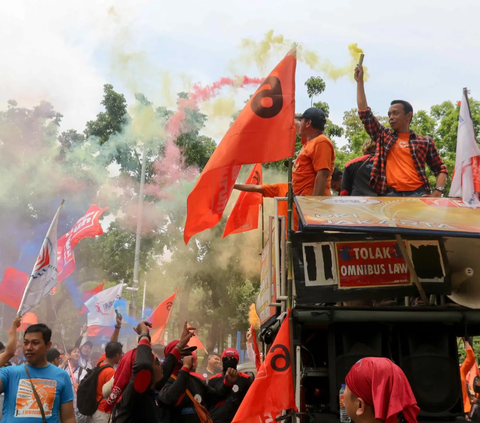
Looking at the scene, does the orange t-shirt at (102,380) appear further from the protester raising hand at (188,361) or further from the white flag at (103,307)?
the white flag at (103,307)

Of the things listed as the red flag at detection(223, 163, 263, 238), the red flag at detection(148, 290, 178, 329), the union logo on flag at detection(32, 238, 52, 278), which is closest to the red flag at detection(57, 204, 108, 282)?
the red flag at detection(148, 290, 178, 329)

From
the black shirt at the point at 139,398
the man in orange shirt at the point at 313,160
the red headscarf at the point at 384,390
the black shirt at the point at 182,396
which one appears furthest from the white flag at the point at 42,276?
the red headscarf at the point at 384,390

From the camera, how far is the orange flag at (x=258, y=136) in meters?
5.69

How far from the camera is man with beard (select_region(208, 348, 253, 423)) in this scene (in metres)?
7.08

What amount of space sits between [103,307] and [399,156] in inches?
531

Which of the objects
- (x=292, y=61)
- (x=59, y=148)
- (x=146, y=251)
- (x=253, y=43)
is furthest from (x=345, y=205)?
(x=59, y=148)

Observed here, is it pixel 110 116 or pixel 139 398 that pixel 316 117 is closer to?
pixel 139 398

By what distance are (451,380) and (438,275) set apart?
36.5 inches

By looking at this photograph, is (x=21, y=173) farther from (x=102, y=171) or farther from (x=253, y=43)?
(x=253, y=43)

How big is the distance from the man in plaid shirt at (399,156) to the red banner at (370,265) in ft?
3.80

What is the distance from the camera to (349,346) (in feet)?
16.7

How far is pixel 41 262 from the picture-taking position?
27.5 ft

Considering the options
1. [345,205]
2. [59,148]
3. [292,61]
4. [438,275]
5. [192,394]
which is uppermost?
[59,148]

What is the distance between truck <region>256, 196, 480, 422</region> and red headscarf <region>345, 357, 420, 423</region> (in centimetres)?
219
